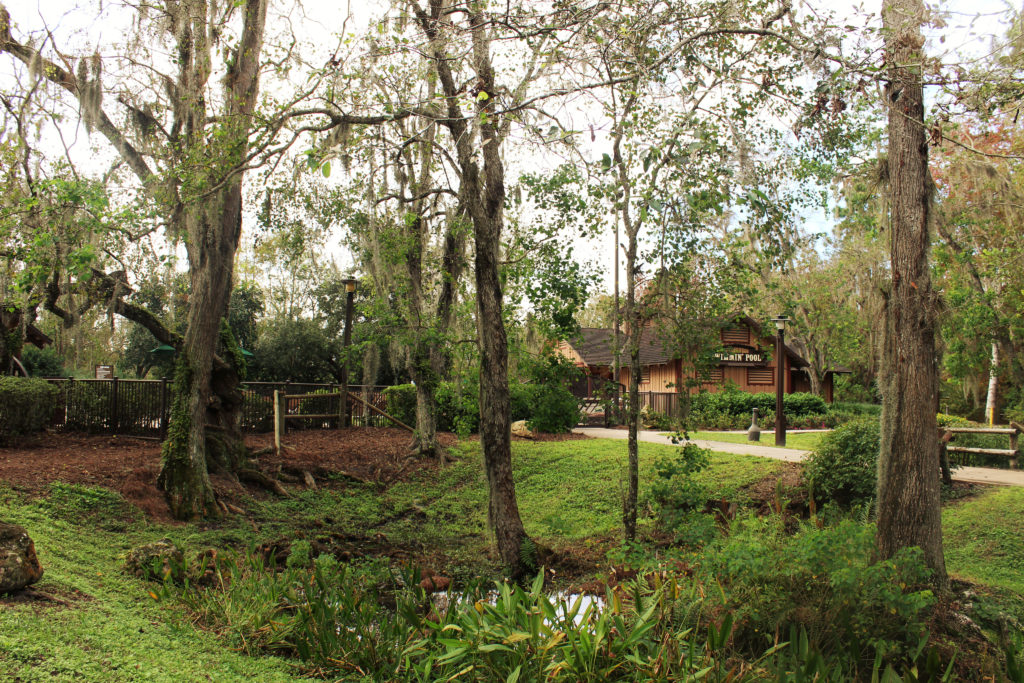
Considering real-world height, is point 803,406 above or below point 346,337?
below

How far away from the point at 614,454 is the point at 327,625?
8.68 meters

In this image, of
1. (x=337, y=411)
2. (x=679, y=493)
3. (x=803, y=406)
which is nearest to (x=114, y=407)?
(x=337, y=411)

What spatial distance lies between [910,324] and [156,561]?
6.52 meters

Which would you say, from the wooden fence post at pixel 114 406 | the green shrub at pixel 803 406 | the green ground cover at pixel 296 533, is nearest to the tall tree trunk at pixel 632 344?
the green ground cover at pixel 296 533

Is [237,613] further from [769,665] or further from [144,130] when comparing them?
[144,130]

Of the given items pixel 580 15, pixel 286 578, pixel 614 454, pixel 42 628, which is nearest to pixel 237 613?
pixel 286 578

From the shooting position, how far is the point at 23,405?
1040 centimetres

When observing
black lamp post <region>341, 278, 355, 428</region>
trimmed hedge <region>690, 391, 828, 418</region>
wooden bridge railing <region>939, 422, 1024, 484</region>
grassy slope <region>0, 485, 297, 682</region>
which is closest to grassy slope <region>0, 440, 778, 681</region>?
grassy slope <region>0, 485, 297, 682</region>

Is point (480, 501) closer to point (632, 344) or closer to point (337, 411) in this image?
point (632, 344)

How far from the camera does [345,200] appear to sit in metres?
10.3

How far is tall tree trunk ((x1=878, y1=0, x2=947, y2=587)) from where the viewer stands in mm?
5383

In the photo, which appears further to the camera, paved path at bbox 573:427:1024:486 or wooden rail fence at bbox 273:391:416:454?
wooden rail fence at bbox 273:391:416:454

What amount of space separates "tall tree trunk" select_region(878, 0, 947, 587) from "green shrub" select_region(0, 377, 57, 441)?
11.8 metres

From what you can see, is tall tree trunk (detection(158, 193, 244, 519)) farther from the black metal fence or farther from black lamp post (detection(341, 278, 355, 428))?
black lamp post (detection(341, 278, 355, 428))
